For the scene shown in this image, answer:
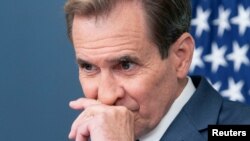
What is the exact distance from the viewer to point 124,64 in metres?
1.39

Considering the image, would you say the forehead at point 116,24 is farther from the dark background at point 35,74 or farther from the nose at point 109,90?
the dark background at point 35,74

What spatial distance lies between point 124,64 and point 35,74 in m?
1.29

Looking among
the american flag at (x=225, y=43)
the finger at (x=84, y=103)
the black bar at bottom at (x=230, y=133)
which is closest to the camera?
the black bar at bottom at (x=230, y=133)

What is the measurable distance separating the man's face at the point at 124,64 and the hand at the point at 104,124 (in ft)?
0.13

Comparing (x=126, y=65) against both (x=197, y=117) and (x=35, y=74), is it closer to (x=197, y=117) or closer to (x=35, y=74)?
(x=197, y=117)

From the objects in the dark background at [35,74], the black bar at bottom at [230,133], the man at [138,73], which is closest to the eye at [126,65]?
the man at [138,73]

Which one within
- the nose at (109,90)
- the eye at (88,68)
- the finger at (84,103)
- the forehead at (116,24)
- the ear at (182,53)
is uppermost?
the forehead at (116,24)

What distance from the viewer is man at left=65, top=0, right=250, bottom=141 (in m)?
1.34

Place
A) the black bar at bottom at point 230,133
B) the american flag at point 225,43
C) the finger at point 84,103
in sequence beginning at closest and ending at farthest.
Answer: the black bar at bottom at point 230,133 < the finger at point 84,103 < the american flag at point 225,43

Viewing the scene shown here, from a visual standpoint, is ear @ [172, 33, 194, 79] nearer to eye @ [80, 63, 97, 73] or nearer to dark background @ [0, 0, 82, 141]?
eye @ [80, 63, 97, 73]

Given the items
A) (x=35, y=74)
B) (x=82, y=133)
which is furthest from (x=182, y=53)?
(x=35, y=74)

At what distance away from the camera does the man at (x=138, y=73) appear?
1.34 m

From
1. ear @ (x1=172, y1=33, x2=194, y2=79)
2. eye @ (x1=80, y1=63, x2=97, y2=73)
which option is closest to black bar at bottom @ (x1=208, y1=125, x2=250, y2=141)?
ear @ (x1=172, y1=33, x2=194, y2=79)

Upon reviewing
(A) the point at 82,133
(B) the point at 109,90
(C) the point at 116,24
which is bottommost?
(A) the point at 82,133
